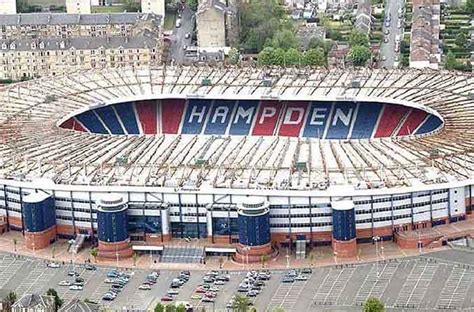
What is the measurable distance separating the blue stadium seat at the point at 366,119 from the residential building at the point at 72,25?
35477 millimetres

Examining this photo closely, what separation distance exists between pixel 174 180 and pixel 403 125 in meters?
→ 24.3

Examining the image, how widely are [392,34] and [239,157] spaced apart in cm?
5118

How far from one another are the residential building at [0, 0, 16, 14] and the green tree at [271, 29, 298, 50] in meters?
31.8

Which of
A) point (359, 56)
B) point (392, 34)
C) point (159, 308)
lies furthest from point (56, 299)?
point (392, 34)

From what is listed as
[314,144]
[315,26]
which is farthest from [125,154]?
[315,26]

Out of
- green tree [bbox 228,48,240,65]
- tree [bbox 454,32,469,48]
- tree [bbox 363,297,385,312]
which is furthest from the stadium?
tree [bbox 454,32,469,48]

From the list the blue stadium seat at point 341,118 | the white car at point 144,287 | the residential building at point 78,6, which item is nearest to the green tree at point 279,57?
the blue stadium seat at point 341,118

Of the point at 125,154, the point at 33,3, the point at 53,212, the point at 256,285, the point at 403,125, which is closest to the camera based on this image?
the point at 256,285

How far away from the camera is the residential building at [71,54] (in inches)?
5153

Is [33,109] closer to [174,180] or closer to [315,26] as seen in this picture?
[174,180]

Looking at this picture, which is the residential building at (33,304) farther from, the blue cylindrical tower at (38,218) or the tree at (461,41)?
the tree at (461,41)

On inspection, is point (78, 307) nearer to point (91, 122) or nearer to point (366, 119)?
point (91, 122)

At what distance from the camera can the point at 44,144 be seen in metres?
95.6

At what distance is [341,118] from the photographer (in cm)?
10706
